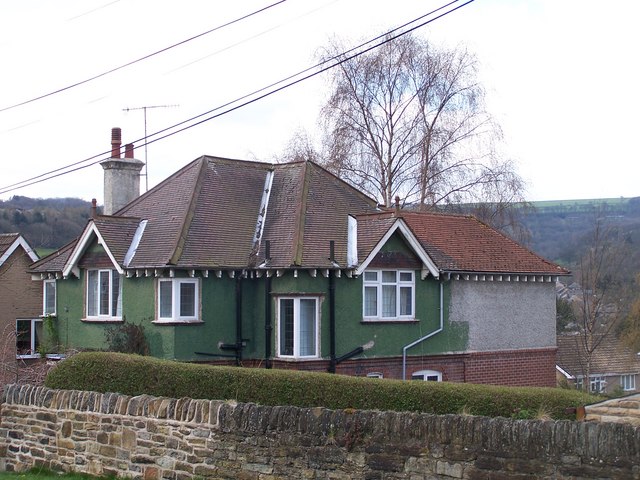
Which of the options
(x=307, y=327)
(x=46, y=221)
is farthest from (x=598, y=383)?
(x=46, y=221)

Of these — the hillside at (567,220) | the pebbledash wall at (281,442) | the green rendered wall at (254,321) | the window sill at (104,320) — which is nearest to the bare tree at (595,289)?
the green rendered wall at (254,321)

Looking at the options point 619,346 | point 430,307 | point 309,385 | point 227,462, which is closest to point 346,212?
point 430,307

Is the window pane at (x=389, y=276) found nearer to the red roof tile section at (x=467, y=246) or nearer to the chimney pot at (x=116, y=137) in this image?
the red roof tile section at (x=467, y=246)

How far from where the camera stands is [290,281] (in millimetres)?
24891

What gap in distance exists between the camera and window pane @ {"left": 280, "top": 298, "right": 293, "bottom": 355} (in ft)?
82.2

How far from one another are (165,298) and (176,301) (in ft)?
1.75

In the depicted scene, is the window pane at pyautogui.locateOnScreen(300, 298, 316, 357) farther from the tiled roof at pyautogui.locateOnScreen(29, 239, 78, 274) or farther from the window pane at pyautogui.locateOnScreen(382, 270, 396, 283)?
the tiled roof at pyautogui.locateOnScreen(29, 239, 78, 274)

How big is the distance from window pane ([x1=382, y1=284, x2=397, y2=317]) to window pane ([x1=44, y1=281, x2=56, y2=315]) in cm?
1066

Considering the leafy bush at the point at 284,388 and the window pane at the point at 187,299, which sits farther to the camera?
the window pane at the point at 187,299

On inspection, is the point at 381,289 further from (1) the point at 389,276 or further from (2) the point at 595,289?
(2) the point at 595,289

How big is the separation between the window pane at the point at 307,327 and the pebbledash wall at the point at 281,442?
10.1 m

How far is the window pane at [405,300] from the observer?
2672cm

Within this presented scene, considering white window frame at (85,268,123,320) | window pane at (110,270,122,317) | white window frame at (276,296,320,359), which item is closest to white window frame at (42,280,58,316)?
white window frame at (85,268,123,320)

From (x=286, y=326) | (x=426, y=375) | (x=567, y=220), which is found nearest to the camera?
(x=286, y=326)
